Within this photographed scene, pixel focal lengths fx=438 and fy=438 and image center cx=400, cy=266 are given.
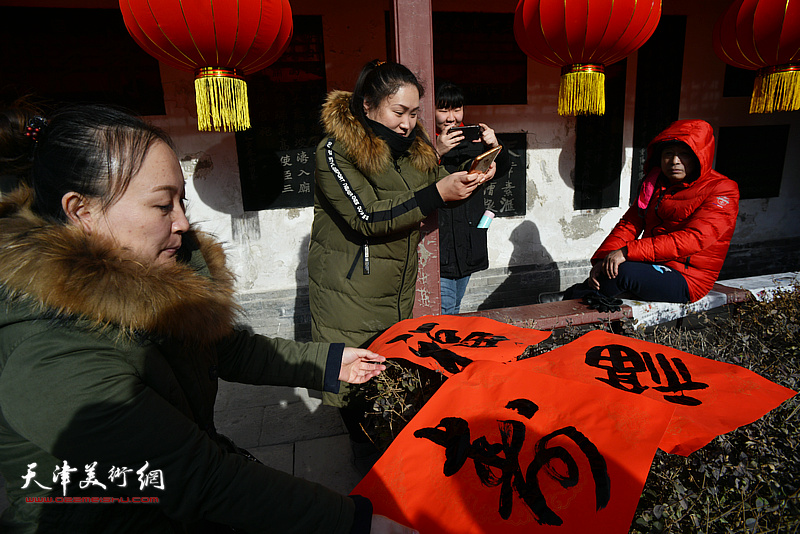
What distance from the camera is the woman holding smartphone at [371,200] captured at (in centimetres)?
190

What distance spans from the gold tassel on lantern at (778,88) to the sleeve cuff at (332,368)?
3605mm

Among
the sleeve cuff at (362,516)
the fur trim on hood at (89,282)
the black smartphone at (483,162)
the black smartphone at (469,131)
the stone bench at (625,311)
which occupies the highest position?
the black smartphone at (469,131)

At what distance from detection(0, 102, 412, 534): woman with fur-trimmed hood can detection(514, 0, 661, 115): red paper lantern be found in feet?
7.48

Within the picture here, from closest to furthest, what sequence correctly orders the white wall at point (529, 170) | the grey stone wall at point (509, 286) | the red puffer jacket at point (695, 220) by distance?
1. the red puffer jacket at point (695, 220)
2. the white wall at point (529, 170)
3. the grey stone wall at point (509, 286)

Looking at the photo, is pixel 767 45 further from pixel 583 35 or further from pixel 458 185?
pixel 458 185

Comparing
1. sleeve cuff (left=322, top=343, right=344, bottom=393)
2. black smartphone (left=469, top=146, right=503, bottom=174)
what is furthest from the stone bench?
sleeve cuff (left=322, top=343, right=344, bottom=393)

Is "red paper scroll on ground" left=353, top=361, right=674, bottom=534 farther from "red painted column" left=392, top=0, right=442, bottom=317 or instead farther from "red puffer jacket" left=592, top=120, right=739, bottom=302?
"red puffer jacket" left=592, top=120, right=739, bottom=302

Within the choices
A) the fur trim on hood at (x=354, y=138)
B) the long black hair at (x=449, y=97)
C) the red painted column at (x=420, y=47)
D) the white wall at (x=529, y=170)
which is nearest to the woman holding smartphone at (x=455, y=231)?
the long black hair at (x=449, y=97)

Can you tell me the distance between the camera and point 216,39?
2193 millimetres

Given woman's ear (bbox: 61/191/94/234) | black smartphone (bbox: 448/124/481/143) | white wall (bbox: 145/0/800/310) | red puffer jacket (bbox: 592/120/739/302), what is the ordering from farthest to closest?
white wall (bbox: 145/0/800/310) → red puffer jacket (bbox: 592/120/739/302) → black smartphone (bbox: 448/124/481/143) → woman's ear (bbox: 61/191/94/234)

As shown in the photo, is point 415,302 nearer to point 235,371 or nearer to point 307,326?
point 235,371

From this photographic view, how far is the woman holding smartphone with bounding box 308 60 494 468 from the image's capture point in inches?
74.9

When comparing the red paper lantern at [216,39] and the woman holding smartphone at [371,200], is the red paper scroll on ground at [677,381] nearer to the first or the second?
the woman holding smartphone at [371,200]

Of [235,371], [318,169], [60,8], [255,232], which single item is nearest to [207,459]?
[235,371]
